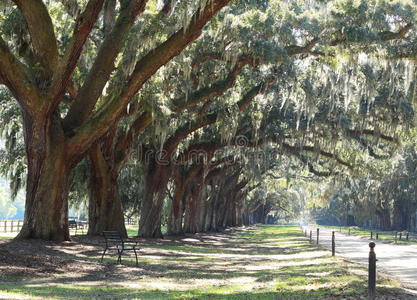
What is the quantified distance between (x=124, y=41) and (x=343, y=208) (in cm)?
8982

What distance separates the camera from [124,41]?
1688 cm

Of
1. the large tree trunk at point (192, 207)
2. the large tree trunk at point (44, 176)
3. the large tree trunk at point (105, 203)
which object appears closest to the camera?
the large tree trunk at point (44, 176)

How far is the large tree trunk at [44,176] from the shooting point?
672 inches

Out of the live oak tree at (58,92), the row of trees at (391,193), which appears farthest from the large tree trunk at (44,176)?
the row of trees at (391,193)

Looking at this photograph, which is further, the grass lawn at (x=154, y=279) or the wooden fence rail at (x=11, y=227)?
the wooden fence rail at (x=11, y=227)

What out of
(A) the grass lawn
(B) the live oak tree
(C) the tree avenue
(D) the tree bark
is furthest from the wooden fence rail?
(A) the grass lawn

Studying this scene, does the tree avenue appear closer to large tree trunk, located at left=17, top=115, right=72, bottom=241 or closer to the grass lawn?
large tree trunk, located at left=17, top=115, right=72, bottom=241

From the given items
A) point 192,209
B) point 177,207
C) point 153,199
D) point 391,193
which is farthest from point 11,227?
point 391,193

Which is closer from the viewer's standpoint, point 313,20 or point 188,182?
point 313,20

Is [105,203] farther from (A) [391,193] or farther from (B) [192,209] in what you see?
(A) [391,193]

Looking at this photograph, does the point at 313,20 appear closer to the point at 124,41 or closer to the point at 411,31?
the point at 411,31

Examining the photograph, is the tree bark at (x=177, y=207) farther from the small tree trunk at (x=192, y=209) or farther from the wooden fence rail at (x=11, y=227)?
the wooden fence rail at (x=11, y=227)

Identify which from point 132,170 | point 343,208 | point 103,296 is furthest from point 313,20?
point 343,208

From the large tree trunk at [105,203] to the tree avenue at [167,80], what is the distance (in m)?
0.05
